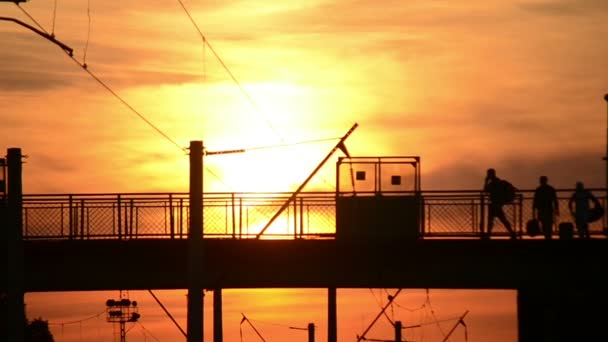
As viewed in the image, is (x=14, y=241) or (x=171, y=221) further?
(x=171, y=221)

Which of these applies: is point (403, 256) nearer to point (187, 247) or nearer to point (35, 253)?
point (187, 247)

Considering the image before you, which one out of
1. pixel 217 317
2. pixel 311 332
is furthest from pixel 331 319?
pixel 311 332

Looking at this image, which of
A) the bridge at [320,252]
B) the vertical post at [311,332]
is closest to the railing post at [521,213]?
the bridge at [320,252]

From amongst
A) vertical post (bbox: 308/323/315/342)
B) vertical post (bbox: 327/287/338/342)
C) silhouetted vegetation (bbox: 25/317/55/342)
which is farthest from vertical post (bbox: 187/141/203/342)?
silhouetted vegetation (bbox: 25/317/55/342)

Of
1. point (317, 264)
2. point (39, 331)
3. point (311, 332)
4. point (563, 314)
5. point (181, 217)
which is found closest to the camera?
point (317, 264)

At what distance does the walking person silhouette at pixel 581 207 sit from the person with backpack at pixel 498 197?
6.39 feet

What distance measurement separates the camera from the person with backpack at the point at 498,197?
4997 cm

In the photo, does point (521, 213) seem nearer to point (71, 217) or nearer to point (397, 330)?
point (71, 217)

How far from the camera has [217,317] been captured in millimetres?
62562

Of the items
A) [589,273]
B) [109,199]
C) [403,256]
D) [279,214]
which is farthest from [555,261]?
[109,199]

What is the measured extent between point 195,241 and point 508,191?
34.3 feet

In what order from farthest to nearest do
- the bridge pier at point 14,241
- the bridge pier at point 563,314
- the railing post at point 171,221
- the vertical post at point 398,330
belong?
the vertical post at point 398,330, the bridge pier at point 563,314, the railing post at point 171,221, the bridge pier at point 14,241

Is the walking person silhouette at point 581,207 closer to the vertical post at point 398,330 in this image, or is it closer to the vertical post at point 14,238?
the vertical post at point 14,238

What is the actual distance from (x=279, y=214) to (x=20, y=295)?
9.24m
